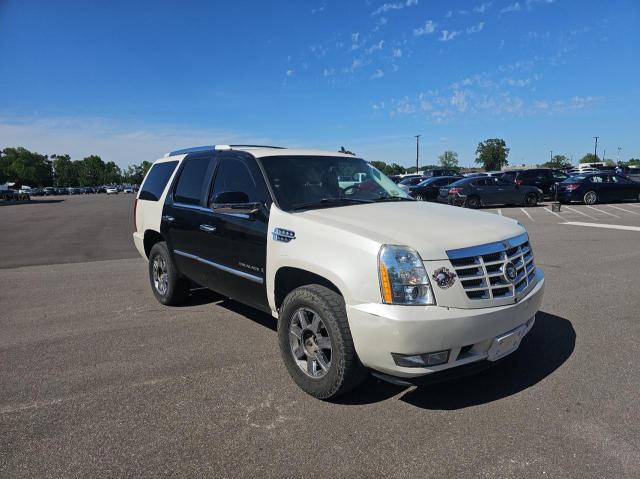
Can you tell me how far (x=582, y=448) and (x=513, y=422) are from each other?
0.41 metres

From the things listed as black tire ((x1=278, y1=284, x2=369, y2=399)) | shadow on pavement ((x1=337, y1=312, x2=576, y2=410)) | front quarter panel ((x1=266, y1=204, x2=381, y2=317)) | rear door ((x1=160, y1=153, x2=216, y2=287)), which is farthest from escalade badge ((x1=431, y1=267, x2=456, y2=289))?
rear door ((x1=160, y1=153, x2=216, y2=287))

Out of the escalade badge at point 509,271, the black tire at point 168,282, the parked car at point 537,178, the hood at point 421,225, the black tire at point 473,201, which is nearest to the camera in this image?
the hood at point 421,225

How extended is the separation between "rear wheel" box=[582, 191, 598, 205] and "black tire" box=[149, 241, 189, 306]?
70.9 ft

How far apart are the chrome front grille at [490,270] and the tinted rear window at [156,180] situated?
3766 mm

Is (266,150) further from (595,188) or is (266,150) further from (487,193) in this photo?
(595,188)

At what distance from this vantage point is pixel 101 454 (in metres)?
2.68

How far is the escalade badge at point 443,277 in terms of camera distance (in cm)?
285

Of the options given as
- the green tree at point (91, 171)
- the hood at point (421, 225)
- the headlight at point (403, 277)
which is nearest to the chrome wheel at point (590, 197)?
the hood at point (421, 225)

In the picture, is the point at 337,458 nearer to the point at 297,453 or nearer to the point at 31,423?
the point at 297,453

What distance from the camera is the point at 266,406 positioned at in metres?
3.21

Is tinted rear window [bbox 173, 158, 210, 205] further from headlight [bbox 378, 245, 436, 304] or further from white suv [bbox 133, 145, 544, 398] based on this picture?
headlight [bbox 378, 245, 436, 304]

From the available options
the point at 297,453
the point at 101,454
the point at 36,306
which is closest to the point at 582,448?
the point at 297,453

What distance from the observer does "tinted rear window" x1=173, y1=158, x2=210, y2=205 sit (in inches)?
188

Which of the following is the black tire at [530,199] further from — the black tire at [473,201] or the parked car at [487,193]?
the black tire at [473,201]
